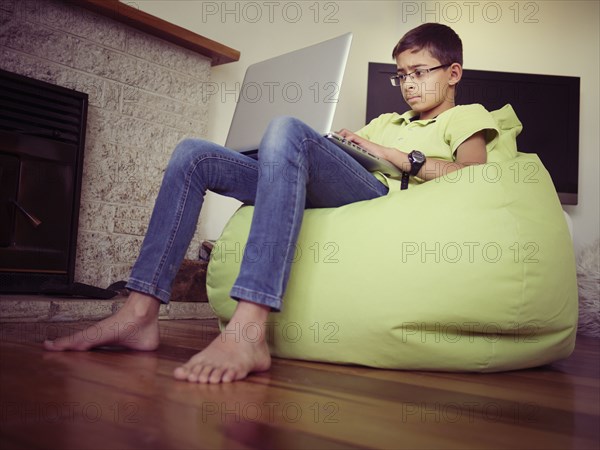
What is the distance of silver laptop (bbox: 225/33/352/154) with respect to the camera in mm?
1482

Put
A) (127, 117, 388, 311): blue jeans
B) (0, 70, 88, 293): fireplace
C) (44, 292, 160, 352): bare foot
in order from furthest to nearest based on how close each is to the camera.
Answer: (0, 70, 88, 293): fireplace
(44, 292, 160, 352): bare foot
(127, 117, 388, 311): blue jeans

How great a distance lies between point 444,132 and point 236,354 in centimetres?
79

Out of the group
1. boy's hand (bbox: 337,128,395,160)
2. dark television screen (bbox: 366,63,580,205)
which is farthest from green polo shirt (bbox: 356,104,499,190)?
dark television screen (bbox: 366,63,580,205)

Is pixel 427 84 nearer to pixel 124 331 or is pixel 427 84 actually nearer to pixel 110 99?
pixel 124 331

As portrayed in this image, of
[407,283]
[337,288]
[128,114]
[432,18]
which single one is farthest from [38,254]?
[432,18]

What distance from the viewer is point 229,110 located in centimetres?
304

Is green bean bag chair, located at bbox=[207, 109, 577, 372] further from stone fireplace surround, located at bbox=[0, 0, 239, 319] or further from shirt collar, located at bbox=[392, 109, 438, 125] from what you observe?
stone fireplace surround, located at bbox=[0, 0, 239, 319]

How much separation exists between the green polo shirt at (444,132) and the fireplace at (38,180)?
4.13 feet

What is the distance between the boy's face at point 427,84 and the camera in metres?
1.61

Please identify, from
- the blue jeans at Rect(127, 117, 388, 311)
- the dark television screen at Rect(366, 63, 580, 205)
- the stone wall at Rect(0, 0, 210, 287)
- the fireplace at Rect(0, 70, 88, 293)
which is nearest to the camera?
the blue jeans at Rect(127, 117, 388, 311)

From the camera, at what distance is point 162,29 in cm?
252

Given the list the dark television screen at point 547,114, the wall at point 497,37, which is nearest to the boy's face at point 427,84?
the dark television screen at point 547,114

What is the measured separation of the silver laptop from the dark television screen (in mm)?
1336

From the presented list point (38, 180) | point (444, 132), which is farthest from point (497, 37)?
point (38, 180)
